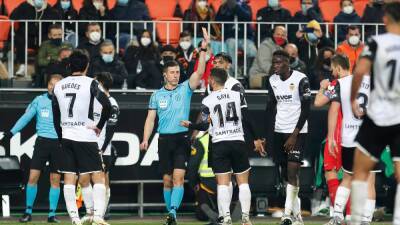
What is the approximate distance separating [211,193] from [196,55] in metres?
2.29

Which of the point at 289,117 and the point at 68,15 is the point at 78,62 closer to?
the point at 289,117

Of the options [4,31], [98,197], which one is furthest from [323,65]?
[98,197]

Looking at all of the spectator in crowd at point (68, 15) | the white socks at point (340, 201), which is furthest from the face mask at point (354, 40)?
the white socks at point (340, 201)

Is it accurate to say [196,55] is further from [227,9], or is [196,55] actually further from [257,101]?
Answer: [227,9]

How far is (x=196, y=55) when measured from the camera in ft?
64.6

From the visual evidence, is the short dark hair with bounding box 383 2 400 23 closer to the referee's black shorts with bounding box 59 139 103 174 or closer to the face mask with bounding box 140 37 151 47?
the referee's black shorts with bounding box 59 139 103 174

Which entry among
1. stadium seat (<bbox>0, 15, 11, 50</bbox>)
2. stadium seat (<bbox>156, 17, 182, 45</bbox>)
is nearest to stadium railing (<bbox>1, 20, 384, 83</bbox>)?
stadium seat (<bbox>156, 17, 182, 45</bbox>)

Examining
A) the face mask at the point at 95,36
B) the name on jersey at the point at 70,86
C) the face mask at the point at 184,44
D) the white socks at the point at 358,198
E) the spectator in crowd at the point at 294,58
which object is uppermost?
the face mask at the point at 95,36

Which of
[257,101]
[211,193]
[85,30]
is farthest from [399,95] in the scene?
[85,30]

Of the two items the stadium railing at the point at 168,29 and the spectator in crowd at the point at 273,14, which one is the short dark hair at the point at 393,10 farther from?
the spectator in crowd at the point at 273,14

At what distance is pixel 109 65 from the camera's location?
20812mm

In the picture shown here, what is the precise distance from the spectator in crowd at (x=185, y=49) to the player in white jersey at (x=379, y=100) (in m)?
9.38

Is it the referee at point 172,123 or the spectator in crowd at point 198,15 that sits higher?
the spectator in crowd at point 198,15

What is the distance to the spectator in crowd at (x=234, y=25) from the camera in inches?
858
